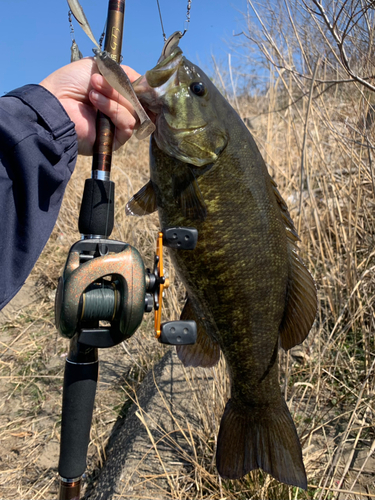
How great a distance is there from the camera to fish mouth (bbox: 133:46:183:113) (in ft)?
4.87

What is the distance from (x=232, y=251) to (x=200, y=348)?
49 cm

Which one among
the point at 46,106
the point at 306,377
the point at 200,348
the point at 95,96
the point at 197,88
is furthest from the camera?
the point at 306,377

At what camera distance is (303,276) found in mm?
1613

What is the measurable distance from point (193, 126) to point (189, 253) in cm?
50

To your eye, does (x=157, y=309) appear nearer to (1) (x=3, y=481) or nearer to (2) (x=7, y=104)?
(2) (x=7, y=104)

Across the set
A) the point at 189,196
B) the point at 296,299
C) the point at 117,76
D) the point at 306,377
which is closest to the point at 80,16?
the point at 117,76

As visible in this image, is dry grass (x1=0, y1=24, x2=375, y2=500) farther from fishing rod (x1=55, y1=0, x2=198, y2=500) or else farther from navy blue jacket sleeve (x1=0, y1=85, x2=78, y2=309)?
navy blue jacket sleeve (x1=0, y1=85, x2=78, y2=309)

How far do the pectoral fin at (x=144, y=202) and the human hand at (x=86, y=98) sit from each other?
268mm

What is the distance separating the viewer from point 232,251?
148cm

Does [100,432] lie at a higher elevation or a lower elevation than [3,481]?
higher

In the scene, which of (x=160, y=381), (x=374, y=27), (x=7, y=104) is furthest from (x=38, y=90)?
(x=160, y=381)

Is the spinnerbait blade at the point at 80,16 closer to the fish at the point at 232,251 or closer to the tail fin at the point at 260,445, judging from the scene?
the fish at the point at 232,251

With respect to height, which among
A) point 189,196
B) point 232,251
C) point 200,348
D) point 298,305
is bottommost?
point 200,348

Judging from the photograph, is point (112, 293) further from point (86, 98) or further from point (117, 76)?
point (86, 98)
